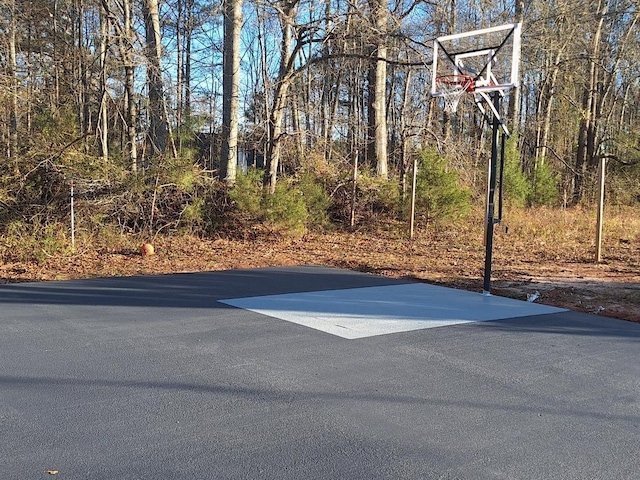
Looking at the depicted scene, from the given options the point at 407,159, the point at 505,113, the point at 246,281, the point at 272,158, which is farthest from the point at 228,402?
the point at 505,113

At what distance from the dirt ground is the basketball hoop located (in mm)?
3045

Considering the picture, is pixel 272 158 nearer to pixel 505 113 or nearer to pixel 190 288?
pixel 190 288

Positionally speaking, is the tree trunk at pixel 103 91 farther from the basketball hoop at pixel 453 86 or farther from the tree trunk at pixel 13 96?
the basketball hoop at pixel 453 86

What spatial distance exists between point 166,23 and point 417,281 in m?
16.2

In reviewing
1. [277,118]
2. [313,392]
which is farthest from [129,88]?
[313,392]

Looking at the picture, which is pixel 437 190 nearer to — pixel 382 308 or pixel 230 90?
pixel 230 90

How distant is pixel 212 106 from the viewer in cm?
2239

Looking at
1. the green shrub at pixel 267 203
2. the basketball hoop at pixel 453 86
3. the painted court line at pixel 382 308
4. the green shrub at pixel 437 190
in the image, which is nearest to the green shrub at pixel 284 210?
the green shrub at pixel 267 203

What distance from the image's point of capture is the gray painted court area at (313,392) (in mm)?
2969

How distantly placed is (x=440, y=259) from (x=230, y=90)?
24.5ft

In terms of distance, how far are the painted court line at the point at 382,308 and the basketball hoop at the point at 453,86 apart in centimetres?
311

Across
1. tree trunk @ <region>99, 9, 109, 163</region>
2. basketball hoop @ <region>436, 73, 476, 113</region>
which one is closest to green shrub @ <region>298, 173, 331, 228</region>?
tree trunk @ <region>99, 9, 109, 163</region>

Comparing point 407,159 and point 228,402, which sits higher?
point 407,159

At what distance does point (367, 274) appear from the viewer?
33.4 ft
